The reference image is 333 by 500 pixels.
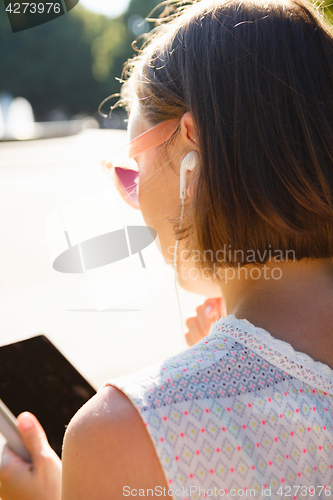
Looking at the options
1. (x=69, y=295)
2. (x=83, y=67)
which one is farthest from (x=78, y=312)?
(x=83, y=67)

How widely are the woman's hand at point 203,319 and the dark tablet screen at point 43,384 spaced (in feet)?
1.42

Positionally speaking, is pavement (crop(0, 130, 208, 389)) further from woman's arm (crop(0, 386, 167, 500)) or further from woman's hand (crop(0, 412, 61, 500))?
woman's arm (crop(0, 386, 167, 500))

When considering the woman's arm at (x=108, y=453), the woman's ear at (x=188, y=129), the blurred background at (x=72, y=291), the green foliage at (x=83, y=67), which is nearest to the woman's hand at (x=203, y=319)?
the blurred background at (x=72, y=291)

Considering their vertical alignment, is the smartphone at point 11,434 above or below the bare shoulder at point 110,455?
below

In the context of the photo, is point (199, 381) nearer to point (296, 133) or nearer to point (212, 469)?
point (212, 469)

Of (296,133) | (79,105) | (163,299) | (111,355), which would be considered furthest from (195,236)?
(79,105)

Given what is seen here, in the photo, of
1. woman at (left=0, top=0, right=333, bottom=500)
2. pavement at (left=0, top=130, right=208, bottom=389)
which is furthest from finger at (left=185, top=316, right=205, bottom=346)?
woman at (left=0, top=0, right=333, bottom=500)

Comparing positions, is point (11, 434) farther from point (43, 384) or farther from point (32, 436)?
point (43, 384)

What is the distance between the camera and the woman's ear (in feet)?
2.82

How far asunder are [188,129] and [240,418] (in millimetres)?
578

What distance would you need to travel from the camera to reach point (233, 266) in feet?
2.97

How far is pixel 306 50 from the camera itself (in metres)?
0.80

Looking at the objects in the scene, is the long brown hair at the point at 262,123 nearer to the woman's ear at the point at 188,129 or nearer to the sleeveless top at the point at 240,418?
the woman's ear at the point at 188,129

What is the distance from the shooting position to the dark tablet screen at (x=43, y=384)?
1065mm
